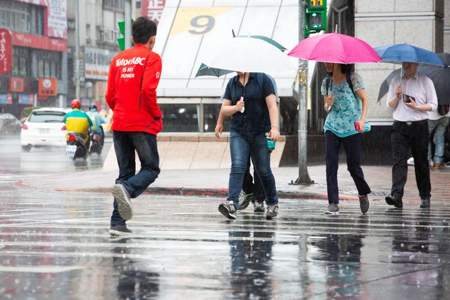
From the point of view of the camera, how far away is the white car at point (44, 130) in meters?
39.3

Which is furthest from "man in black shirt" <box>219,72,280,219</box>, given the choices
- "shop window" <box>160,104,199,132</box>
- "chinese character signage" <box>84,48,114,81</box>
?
"chinese character signage" <box>84,48,114,81</box>

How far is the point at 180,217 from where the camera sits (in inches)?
507

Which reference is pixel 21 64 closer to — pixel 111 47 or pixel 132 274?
pixel 111 47

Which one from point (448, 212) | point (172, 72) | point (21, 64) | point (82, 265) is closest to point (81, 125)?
point (172, 72)

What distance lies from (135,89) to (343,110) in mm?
3085

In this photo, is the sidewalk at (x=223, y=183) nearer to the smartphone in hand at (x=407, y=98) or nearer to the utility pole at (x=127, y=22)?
the smartphone in hand at (x=407, y=98)

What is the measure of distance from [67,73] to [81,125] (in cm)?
7091

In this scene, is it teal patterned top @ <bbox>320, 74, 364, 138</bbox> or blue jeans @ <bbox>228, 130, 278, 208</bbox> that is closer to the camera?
blue jeans @ <bbox>228, 130, 278, 208</bbox>

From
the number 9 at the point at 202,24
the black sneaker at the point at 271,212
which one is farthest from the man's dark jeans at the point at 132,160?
the number 9 at the point at 202,24

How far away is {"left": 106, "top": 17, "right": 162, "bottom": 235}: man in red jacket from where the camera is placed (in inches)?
431

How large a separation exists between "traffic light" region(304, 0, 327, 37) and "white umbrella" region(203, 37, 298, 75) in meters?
4.87

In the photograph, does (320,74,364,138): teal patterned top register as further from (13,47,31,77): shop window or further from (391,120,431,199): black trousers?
(13,47,31,77): shop window

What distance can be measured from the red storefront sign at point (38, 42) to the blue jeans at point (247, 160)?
79.4 metres

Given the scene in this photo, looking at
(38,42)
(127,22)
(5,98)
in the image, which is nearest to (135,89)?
(127,22)
